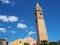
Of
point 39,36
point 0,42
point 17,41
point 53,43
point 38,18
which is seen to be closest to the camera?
point 0,42

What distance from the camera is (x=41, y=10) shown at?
6266 centimetres

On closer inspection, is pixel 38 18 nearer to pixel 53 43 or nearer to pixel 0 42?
pixel 53 43

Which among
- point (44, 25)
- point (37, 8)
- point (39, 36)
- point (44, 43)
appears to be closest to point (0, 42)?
point (44, 43)

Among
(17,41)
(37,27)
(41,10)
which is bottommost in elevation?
(17,41)

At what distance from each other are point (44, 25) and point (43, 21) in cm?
187

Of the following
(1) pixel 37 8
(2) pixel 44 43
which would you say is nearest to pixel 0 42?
(2) pixel 44 43

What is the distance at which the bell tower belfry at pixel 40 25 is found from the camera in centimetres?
5681

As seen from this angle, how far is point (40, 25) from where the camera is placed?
2340 inches

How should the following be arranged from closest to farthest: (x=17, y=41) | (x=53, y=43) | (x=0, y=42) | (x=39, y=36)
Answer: (x=0, y=42) < (x=53, y=43) < (x=39, y=36) < (x=17, y=41)

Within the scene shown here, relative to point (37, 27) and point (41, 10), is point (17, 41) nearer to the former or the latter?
point (37, 27)

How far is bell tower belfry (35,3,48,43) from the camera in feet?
186

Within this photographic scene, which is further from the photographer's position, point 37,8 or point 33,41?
point 33,41

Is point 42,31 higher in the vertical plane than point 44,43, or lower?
higher

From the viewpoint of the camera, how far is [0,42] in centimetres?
4322
